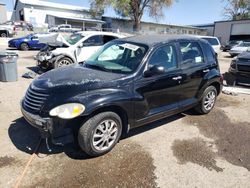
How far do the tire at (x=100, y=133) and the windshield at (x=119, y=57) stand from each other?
0.86m

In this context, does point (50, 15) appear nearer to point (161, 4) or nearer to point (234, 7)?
point (161, 4)

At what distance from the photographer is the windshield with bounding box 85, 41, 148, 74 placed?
3.85 metres

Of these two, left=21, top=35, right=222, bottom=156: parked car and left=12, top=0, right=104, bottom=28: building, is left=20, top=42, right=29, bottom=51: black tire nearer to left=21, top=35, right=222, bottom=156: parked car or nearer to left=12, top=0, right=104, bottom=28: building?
left=21, top=35, right=222, bottom=156: parked car

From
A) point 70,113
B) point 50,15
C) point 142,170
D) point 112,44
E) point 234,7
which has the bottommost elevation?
point 142,170

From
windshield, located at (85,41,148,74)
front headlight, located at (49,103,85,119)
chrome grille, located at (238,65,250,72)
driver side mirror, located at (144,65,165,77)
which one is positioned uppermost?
windshield, located at (85,41,148,74)

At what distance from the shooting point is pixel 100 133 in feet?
11.2

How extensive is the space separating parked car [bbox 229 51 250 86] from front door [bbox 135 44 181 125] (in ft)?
14.0

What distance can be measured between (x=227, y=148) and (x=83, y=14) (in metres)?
42.8

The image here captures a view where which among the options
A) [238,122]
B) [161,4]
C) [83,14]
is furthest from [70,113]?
[83,14]

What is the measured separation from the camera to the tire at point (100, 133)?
3.21m

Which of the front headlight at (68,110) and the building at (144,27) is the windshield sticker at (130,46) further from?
the building at (144,27)

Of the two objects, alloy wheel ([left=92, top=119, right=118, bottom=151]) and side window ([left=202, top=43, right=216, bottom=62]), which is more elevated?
side window ([left=202, top=43, right=216, bottom=62])

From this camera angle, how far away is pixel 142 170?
10.6 ft

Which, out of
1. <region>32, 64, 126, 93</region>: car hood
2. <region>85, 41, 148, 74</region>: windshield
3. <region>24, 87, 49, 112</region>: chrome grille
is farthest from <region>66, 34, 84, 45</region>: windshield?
<region>24, 87, 49, 112</region>: chrome grille
